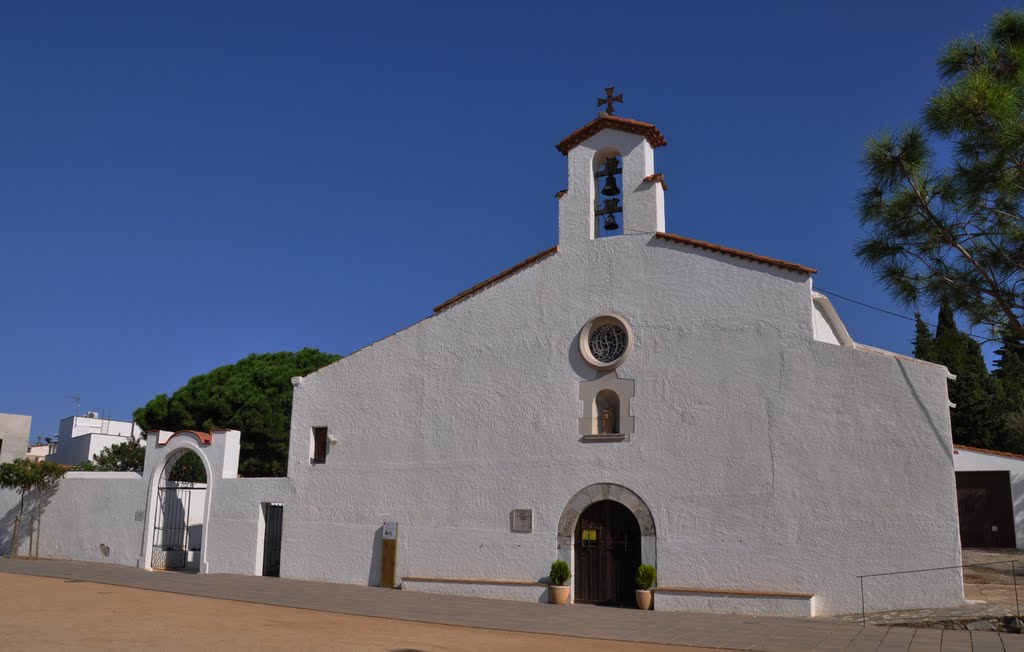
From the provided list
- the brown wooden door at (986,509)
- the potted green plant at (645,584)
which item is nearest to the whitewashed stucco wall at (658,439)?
the potted green plant at (645,584)

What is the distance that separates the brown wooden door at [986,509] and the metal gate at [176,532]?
20592mm

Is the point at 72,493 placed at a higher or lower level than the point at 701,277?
lower

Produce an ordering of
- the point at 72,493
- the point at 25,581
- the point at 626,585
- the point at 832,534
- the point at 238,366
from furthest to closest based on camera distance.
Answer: the point at 238,366 → the point at 72,493 → the point at 25,581 → the point at 626,585 → the point at 832,534

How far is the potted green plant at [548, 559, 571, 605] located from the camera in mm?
15430

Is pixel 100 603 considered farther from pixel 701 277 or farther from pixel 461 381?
pixel 701 277

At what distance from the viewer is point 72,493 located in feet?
76.6

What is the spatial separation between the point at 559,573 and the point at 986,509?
1365 cm

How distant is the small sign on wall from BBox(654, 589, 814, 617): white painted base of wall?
2.90 m

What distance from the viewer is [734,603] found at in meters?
14.1

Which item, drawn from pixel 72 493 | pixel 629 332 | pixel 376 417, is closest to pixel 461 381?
pixel 376 417

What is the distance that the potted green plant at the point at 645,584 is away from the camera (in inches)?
579

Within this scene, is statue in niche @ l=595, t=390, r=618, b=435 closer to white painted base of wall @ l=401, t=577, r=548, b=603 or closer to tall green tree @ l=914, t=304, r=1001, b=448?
white painted base of wall @ l=401, t=577, r=548, b=603

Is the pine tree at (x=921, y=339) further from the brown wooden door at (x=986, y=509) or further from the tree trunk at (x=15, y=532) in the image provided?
the tree trunk at (x=15, y=532)

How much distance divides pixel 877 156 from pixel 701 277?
378 cm
